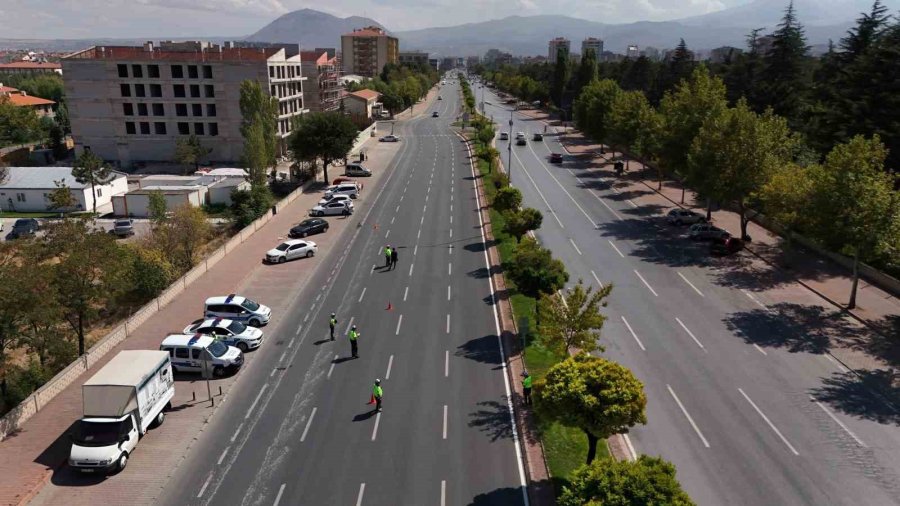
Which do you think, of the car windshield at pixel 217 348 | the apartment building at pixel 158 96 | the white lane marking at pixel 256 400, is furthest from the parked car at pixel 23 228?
the white lane marking at pixel 256 400

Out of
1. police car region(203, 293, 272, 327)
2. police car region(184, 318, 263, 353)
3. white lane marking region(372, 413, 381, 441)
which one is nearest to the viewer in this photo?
white lane marking region(372, 413, 381, 441)

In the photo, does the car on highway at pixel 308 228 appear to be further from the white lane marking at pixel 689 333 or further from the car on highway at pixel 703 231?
the car on highway at pixel 703 231

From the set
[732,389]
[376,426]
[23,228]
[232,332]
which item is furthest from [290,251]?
[732,389]

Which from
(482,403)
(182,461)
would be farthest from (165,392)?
(482,403)

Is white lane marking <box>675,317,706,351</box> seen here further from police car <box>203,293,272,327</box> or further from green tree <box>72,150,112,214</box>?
green tree <box>72,150,112,214</box>

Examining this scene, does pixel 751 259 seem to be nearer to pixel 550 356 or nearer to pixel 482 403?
pixel 550 356

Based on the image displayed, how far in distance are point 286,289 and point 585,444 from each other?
23169mm

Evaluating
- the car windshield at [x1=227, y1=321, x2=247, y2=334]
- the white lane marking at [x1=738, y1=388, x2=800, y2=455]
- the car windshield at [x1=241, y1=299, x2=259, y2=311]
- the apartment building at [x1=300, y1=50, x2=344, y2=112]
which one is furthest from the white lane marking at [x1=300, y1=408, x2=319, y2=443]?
the apartment building at [x1=300, y1=50, x2=344, y2=112]

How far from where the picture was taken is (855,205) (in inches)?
1275

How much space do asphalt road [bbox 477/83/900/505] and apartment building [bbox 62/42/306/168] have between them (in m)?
55.9

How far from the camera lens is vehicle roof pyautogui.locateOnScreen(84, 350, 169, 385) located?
2208 centimetres

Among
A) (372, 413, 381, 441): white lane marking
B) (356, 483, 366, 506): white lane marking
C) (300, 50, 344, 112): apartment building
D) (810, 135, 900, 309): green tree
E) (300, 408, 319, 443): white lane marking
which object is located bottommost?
(300, 408, 319, 443): white lane marking

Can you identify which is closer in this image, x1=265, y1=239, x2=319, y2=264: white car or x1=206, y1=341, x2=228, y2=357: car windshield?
x1=206, y1=341, x2=228, y2=357: car windshield

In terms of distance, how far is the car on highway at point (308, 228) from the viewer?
4975cm
